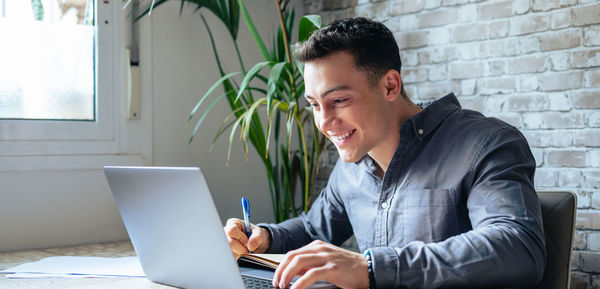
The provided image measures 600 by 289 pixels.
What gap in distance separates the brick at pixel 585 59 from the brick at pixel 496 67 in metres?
0.29

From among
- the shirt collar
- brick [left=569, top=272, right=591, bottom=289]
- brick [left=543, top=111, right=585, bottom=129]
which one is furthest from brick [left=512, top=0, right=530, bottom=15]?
the shirt collar

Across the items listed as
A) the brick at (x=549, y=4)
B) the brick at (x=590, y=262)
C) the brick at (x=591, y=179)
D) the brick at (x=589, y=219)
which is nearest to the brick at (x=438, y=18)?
the brick at (x=549, y=4)

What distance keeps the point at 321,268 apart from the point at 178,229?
0.87 feet

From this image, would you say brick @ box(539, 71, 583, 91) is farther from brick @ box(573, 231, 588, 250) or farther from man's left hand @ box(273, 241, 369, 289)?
man's left hand @ box(273, 241, 369, 289)

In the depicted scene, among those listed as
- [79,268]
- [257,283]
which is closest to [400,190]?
[257,283]

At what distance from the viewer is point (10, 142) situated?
7.77 ft

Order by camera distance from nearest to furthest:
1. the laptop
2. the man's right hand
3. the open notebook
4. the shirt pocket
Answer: the laptop → the open notebook → the shirt pocket → the man's right hand

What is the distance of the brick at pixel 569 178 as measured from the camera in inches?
92.9

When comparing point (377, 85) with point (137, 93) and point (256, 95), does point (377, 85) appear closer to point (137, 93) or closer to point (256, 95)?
point (137, 93)

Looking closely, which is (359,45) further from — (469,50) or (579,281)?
(579,281)

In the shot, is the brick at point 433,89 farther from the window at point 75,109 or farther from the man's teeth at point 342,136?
the man's teeth at point 342,136

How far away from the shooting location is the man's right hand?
1.50m

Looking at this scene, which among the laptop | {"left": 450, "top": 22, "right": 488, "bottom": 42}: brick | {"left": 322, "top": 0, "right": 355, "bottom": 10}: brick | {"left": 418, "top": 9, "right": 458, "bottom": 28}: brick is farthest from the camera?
{"left": 322, "top": 0, "right": 355, "bottom": 10}: brick

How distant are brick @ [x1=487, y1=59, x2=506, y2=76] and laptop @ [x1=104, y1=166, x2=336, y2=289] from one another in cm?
170
